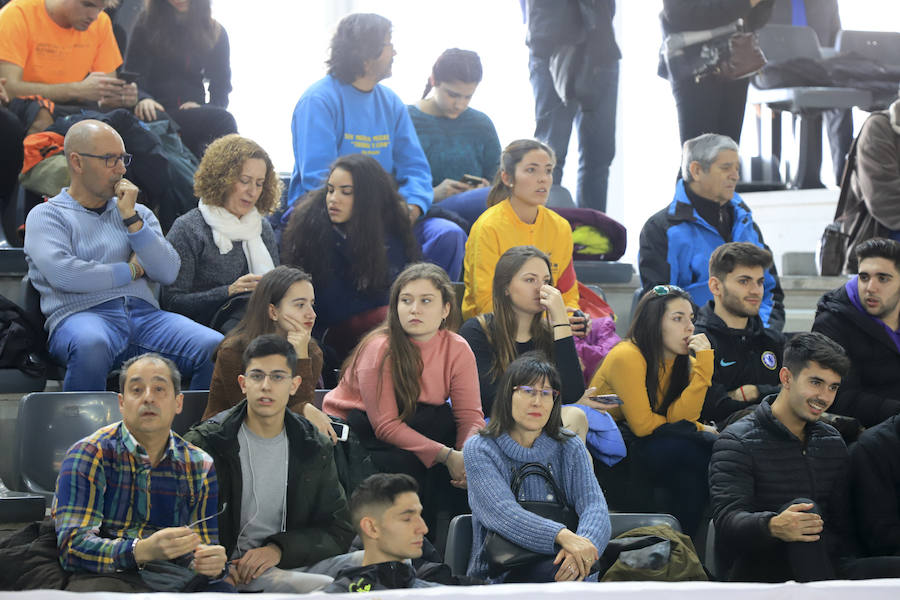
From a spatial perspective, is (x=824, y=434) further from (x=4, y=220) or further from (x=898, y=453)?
(x=4, y=220)

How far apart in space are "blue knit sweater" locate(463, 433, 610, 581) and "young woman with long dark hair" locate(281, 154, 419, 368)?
1.10m

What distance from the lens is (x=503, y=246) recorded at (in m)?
4.04

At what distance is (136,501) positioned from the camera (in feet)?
8.76

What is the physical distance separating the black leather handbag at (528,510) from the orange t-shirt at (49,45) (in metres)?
2.58

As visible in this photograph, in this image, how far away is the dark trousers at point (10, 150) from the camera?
159 inches

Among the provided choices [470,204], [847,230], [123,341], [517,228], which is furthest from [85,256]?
[847,230]

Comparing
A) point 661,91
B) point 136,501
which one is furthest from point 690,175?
point 661,91

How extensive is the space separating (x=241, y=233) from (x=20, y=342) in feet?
2.68

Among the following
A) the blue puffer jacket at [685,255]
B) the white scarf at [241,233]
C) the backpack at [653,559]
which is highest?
the white scarf at [241,233]

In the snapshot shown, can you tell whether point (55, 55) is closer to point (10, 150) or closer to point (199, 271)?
point (10, 150)

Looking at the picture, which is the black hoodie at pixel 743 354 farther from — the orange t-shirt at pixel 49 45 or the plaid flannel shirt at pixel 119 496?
the orange t-shirt at pixel 49 45

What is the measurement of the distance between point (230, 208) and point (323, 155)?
2.09ft

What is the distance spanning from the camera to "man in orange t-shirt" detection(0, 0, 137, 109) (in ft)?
14.2

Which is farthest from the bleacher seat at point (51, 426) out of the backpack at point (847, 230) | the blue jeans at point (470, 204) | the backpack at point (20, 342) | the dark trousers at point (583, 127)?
the backpack at point (847, 230)
